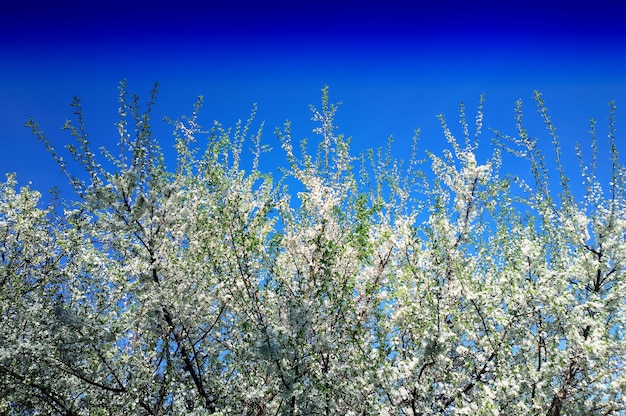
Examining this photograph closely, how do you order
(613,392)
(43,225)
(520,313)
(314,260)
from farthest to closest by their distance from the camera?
1. (43,225)
2. (314,260)
3. (520,313)
4. (613,392)

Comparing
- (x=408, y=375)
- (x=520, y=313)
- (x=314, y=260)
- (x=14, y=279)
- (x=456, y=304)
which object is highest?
(x=14, y=279)

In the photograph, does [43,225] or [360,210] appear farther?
[43,225]

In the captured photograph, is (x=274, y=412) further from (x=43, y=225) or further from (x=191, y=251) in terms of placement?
(x=43, y=225)

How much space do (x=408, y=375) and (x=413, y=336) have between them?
0.84 metres

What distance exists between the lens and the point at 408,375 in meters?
6.55

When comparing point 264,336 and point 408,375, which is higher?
point 264,336

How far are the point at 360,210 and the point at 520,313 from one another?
9.72 feet

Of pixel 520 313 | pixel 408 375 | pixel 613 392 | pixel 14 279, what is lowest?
pixel 613 392

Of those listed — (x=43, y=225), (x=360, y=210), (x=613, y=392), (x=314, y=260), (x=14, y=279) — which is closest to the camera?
(x=613, y=392)

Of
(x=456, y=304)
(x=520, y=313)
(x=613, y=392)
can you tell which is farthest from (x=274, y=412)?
(x=613, y=392)

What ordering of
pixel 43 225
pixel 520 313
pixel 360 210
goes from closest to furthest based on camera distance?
pixel 520 313
pixel 360 210
pixel 43 225

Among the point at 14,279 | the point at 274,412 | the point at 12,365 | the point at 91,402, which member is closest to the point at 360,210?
the point at 274,412

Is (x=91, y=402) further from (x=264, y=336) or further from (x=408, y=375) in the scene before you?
(x=408, y=375)

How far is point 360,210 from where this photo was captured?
7.78 metres
